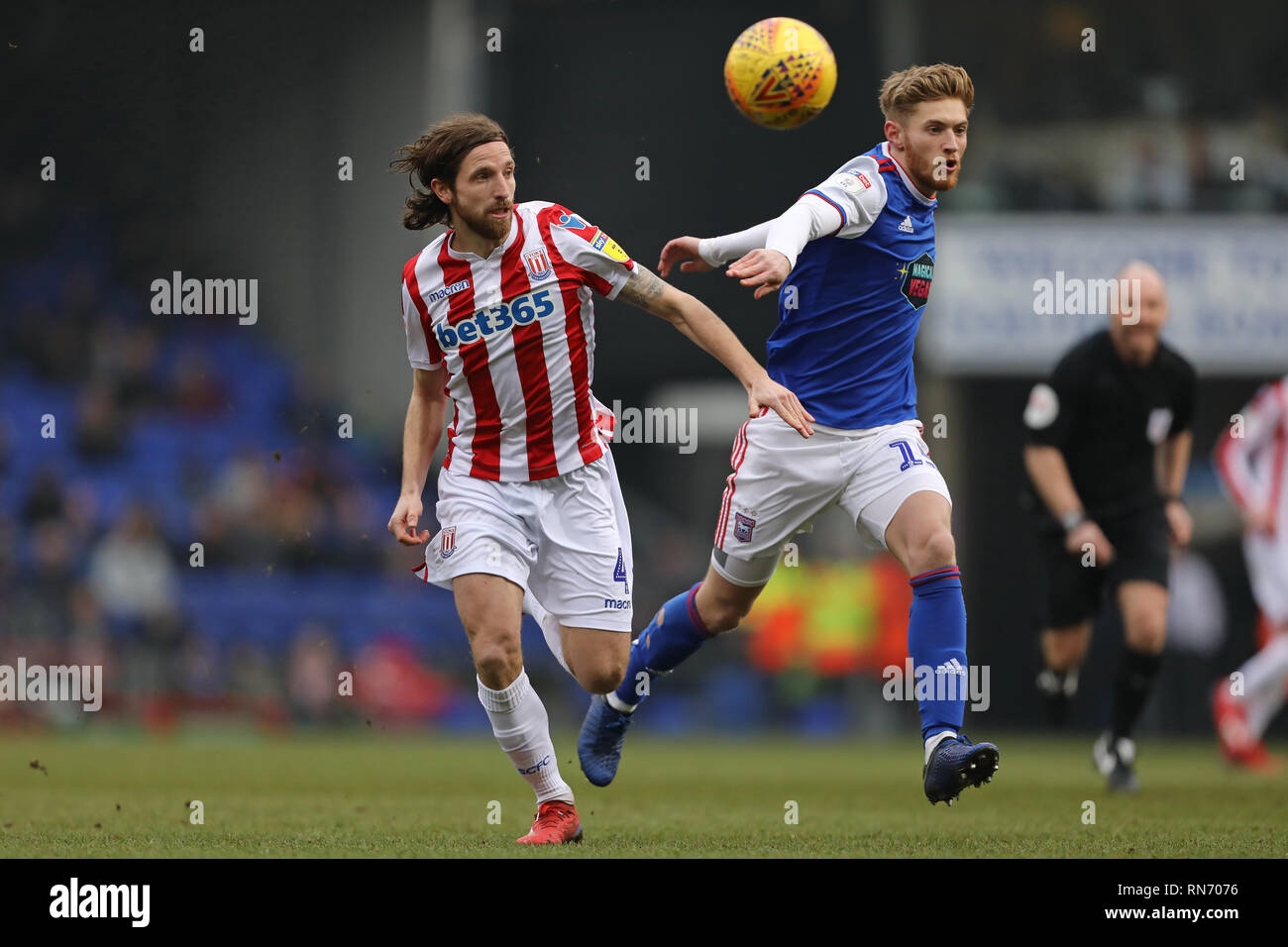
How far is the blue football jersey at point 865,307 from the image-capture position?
5988mm

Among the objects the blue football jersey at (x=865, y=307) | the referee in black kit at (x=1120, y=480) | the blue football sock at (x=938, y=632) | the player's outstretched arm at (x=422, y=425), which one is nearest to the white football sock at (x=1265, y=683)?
the referee in black kit at (x=1120, y=480)

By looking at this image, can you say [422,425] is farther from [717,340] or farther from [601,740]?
[601,740]

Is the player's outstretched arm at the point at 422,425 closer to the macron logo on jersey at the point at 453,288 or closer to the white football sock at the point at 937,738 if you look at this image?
the macron logo on jersey at the point at 453,288

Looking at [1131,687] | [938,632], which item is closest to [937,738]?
[938,632]

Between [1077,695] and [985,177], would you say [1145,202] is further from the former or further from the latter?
[1077,695]

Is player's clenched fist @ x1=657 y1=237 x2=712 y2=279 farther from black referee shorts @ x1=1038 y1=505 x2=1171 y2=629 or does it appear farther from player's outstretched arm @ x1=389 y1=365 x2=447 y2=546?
black referee shorts @ x1=1038 y1=505 x2=1171 y2=629

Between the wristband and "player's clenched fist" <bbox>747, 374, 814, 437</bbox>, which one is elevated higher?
"player's clenched fist" <bbox>747, 374, 814, 437</bbox>

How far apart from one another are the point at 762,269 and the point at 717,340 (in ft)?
1.63

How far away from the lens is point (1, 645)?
14078mm

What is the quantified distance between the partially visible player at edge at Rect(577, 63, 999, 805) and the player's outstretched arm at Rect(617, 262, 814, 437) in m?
0.12

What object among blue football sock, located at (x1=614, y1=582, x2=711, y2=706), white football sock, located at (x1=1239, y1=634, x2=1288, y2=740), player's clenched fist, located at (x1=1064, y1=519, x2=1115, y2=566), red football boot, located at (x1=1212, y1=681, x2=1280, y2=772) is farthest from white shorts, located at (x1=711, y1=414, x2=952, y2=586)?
white football sock, located at (x1=1239, y1=634, x2=1288, y2=740)

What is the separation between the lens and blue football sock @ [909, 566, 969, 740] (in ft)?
18.7

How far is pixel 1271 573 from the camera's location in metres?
10.9
